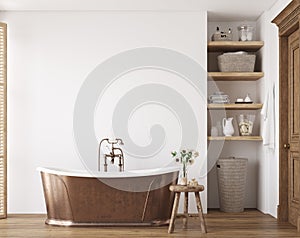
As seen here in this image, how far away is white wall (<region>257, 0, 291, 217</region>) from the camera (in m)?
6.96

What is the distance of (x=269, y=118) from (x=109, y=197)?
2265 millimetres

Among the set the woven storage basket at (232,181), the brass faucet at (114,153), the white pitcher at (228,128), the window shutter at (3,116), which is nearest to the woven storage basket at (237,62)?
the white pitcher at (228,128)

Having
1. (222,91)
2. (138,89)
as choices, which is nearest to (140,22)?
(138,89)

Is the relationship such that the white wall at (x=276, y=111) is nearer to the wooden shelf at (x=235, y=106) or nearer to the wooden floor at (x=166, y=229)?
the wooden shelf at (x=235, y=106)

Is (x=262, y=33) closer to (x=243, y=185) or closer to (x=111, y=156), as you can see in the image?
(x=243, y=185)

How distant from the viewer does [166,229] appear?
6.14 meters

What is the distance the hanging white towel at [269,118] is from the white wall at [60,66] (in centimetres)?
74

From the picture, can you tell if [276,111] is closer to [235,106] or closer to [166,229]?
[235,106]

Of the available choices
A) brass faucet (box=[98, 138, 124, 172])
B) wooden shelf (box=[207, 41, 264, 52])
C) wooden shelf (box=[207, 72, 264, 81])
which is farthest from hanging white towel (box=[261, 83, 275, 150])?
brass faucet (box=[98, 138, 124, 172])

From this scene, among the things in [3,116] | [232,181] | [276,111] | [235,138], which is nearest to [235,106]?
[235,138]

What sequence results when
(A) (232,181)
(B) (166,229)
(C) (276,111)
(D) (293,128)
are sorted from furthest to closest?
(A) (232,181), (C) (276,111), (D) (293,128), (B) (166,229)

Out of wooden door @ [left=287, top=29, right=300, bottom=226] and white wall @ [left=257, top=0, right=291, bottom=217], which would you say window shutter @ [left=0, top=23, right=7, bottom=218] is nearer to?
white wall @ [left=257, top=0, right=291, bottom=217]

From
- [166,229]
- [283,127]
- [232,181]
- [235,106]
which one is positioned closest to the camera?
[166,229]

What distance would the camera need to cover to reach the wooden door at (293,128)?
20.6 ft
